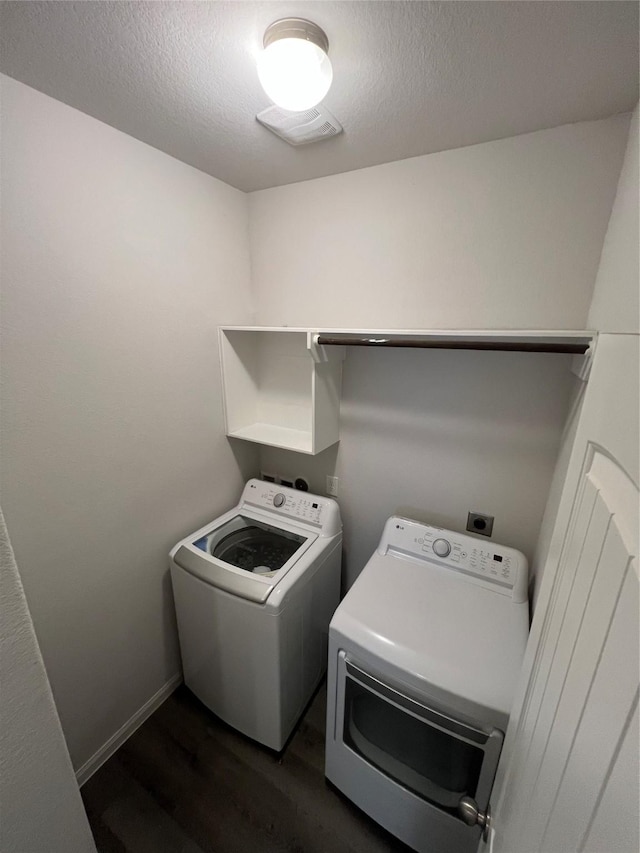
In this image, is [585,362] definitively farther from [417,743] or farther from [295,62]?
[417,743]

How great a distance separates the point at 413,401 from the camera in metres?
1.56

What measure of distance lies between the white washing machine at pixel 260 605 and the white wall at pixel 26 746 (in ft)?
2.43

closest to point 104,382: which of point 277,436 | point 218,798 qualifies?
point 277,436

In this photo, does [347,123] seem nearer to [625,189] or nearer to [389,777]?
[625,189]

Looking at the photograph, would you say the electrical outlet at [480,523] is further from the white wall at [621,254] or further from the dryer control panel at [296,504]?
the white wall at [621,254]

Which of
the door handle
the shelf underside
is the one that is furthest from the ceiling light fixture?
the door handle

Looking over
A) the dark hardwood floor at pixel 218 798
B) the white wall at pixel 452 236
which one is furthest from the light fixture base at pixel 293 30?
the dark hardwood floor at pixel 218 798

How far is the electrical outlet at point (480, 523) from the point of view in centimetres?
150

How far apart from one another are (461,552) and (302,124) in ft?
5.65

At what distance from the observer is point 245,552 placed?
1735 millimetres

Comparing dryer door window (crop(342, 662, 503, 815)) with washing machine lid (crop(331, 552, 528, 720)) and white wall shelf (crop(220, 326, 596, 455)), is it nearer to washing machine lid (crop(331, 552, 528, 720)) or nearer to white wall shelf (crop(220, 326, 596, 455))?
washing machine lid (crop(331, 552, 528, 720))

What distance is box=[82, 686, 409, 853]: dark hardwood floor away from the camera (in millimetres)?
1234

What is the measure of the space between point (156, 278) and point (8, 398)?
69cm

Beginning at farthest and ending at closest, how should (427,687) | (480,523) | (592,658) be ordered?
(480,523)
(427,687)
(592,658)
